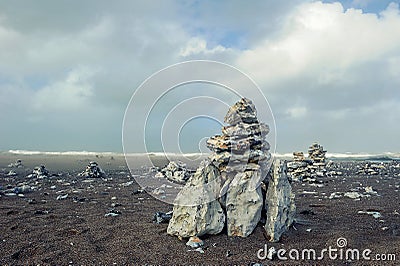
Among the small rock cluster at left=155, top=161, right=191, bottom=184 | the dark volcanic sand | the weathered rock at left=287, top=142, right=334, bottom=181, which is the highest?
the weathered rock at left=287, top=142, right=334, bottom=181

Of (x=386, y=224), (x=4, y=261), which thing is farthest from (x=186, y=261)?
(x=386, y=224)

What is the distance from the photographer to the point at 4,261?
983 centimetres

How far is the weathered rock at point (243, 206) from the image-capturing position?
1260cm

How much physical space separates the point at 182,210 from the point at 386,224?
9.76 metres

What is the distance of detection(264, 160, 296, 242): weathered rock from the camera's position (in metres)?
12.3

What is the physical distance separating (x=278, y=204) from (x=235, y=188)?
1.85 meters

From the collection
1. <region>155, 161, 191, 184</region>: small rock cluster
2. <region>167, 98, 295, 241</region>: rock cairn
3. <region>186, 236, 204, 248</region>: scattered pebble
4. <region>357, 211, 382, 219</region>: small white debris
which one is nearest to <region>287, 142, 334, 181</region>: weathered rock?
<region>155, 161, 191, 184</region>: small rock cluster

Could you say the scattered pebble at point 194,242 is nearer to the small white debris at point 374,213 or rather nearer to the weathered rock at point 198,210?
the weathered rock at point 198,210

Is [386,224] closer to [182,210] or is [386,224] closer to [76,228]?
[182,210]

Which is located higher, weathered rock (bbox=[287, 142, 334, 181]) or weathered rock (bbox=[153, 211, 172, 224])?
weathered rock (bbox=[287, 142, 334, 181])

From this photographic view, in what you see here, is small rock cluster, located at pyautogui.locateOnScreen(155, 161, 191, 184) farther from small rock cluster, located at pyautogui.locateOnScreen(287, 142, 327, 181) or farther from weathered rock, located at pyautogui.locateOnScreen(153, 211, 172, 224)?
weathered rock, located at pyautogui.locateOnScreen(153, 211, 172, 224)

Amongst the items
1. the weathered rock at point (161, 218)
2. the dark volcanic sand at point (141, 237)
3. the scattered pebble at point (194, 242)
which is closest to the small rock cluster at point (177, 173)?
the dark volcanic sand at point (141, 237)

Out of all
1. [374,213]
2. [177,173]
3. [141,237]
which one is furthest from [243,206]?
[177,173]

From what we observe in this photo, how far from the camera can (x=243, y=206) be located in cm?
1287
